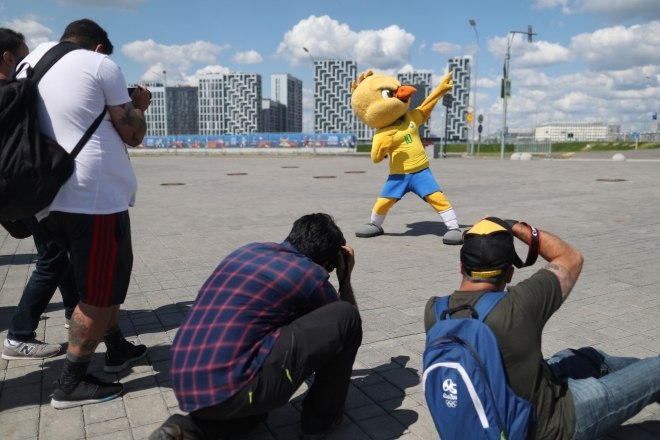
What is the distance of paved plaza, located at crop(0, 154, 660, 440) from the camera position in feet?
9.40

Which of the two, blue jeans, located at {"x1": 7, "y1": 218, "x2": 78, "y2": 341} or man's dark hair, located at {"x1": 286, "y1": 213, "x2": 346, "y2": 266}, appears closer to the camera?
man's dark hair, located at {"x1": 286, "y1": 213, "x2": 346, "y2": 266}

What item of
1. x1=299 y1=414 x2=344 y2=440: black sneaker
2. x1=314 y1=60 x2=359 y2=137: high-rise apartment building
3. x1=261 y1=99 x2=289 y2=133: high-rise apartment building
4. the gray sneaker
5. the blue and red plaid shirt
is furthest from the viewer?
x1=261 y1=99 x2=289 y2=133: high-rise apartment building

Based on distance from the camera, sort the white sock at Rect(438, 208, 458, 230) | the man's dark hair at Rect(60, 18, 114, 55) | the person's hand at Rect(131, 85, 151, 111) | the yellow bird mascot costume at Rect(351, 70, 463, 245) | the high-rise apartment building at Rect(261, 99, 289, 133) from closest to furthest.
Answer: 1. the man's dark hair at Rect(60, 18, 114, 55)
2. the person's hand at Rect(131, 85, 151, 111)
3. the white sock at Rect(438, 208, 458, 230)
4. the yellow bird mascot costume at Rect(351, 70, 463, 245)
5. the high-rise apartment building at Rect(261, 99, 289, 133)

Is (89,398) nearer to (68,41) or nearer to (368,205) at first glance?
(68,41)

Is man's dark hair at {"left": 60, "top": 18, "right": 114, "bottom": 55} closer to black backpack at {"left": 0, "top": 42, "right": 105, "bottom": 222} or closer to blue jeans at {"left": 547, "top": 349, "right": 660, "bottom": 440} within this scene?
black backpack at {"left": 0, "top": 42, "right": 105, "bottom": 222}

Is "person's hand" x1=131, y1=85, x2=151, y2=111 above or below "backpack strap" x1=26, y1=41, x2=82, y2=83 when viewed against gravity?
below

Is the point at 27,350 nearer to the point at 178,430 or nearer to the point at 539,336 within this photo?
the point at 178,430

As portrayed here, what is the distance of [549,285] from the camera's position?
2.12 metres

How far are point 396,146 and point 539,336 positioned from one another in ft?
19.3

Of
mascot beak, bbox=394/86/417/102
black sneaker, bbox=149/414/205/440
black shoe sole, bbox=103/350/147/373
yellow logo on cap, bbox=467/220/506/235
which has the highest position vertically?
mascot beak, bbox=394/86/417/102

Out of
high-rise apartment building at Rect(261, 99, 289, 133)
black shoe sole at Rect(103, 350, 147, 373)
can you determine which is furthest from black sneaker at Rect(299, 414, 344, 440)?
high-rise apartment building at Rect(261, 99, 289, 133)

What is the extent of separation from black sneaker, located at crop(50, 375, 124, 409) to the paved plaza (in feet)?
0.14

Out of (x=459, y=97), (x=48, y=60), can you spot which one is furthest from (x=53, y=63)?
(x=459, y=97)

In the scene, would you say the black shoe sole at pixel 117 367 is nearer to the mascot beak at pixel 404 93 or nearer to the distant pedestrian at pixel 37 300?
the distant pedestrian at pixel 37 300
